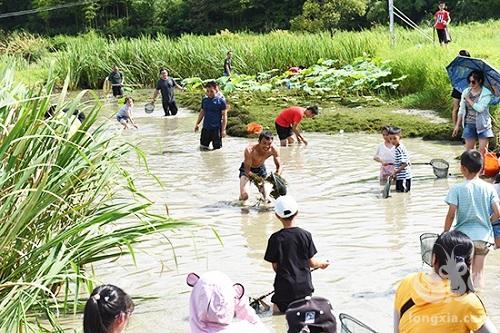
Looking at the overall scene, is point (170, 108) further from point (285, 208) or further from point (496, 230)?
point (285, 208)

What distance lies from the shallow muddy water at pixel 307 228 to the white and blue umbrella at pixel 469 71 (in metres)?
1.50

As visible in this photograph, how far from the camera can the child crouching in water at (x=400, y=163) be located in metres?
12.7

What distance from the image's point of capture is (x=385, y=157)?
512 inches

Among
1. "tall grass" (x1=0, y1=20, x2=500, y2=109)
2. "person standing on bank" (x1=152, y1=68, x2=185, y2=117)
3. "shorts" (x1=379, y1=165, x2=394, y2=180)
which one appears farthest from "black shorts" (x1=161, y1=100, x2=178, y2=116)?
"shorts" (x1=379, y1=165, x2=394, y2=180)

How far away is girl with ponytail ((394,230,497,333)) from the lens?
4453mm

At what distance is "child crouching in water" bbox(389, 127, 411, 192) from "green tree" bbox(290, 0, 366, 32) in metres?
33.9

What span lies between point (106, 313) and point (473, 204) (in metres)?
4.11

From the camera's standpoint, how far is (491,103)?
12.0 meters

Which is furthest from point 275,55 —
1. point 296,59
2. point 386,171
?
point 386,171

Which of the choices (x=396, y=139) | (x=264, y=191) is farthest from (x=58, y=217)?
(x=396, y=139)

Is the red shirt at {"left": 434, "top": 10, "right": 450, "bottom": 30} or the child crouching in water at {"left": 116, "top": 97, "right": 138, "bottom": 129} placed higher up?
the red shirt at {"left": 434, "top": 10, "right": 450, "bottom": 30}

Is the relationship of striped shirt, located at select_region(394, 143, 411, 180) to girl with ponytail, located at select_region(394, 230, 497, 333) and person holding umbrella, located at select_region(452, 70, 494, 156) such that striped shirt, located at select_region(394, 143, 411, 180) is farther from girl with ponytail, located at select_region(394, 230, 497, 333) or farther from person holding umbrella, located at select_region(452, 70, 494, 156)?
girl with ponytail, located at select_region(394, 230, 497, 333)

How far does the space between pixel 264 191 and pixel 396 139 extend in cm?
195

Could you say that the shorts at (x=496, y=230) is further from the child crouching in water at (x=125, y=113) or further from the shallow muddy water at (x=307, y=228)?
the child crouching in water at (x=125, y=113)
